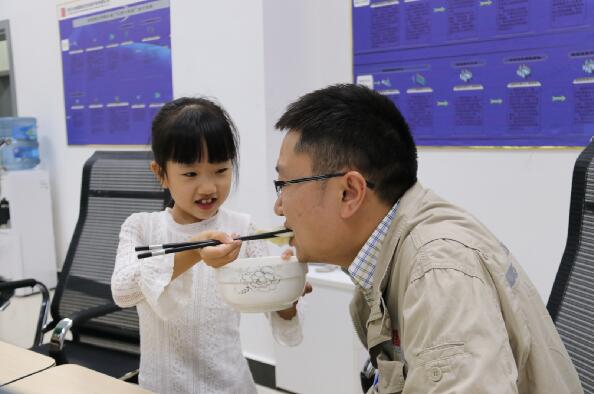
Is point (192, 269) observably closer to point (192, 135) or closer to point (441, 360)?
point (192, 135)

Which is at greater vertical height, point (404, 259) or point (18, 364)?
point (404, 259)

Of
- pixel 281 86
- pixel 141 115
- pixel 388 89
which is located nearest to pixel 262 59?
pixel 281 86

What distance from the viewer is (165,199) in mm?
1771

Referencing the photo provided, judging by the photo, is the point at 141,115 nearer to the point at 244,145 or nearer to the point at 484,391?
the point at 244,145

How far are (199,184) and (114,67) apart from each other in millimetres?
2505

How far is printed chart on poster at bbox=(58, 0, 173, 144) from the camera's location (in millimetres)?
3197

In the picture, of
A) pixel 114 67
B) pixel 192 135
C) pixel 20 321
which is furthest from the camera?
pixel 20 321

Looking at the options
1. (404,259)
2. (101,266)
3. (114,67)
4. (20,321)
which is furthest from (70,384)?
(20,321)

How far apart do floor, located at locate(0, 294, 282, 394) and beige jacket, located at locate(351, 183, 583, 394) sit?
3008mm

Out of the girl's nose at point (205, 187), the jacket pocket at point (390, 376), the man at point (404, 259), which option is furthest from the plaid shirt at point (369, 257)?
the girl's nose at point (205, 187)

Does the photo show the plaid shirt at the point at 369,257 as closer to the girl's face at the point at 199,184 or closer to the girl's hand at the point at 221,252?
the girl's hand at the point at 221,252

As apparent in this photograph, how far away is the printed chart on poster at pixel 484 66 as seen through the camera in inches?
76.5

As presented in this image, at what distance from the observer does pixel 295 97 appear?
261cm

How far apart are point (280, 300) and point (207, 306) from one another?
384mm
